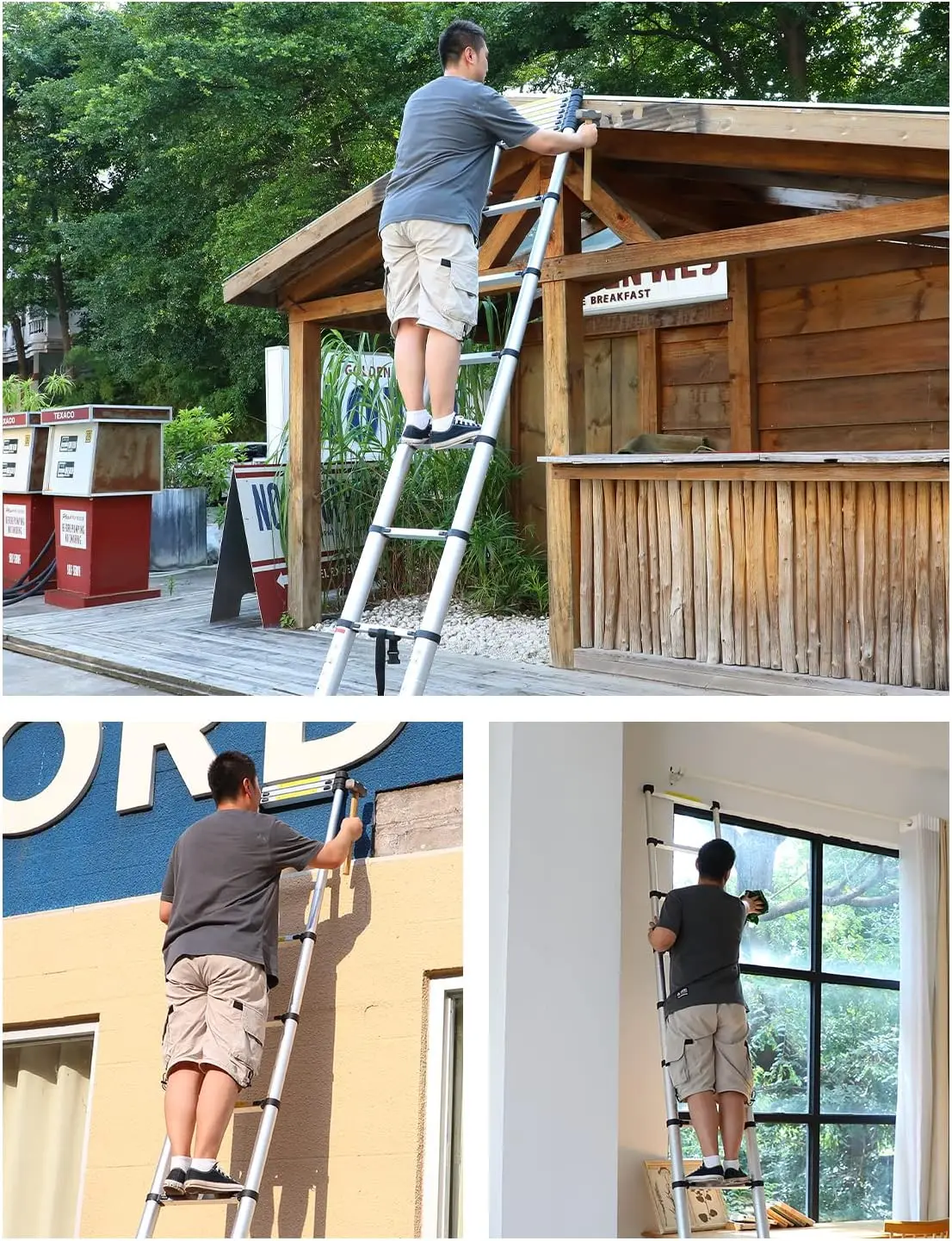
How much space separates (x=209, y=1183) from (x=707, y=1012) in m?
2.20

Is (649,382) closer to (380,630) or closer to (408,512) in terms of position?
(408,512)

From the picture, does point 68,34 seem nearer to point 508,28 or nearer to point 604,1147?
point 508,28

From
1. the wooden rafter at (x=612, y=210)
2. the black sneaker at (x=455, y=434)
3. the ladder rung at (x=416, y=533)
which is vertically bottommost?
the ladder rung at (x=416, y=533)

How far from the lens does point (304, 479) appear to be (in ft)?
21.2

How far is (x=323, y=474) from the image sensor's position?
686cm

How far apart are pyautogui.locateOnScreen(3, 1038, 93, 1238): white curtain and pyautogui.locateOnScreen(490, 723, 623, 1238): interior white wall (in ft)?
4.71

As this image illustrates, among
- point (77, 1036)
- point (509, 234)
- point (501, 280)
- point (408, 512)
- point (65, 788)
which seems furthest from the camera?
point (408, 512)

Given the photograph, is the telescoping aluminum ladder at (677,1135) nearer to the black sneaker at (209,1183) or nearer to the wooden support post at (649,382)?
the black sneaker at (209,1183)

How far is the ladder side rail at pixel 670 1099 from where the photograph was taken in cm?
422

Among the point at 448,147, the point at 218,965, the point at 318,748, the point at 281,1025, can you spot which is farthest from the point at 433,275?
the point at 281,1025

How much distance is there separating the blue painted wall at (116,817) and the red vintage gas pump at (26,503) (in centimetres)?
309

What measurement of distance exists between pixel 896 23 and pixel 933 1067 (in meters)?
11.3

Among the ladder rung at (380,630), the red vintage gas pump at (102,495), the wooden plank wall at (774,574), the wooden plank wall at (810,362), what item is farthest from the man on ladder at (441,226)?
the red vintage gas pump at (102,495)

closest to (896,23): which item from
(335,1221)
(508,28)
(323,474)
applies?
(508,28)
